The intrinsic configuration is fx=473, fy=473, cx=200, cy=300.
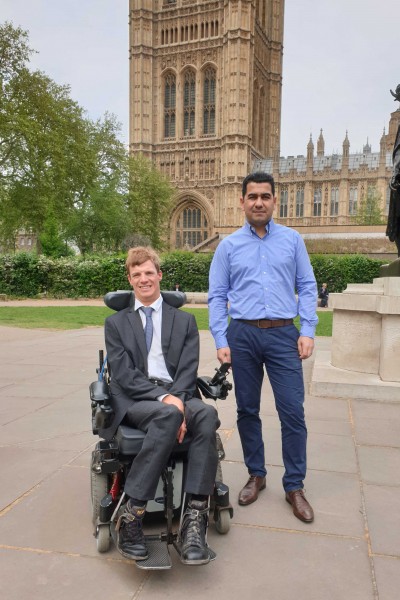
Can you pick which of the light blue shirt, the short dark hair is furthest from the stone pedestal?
the short dark hair

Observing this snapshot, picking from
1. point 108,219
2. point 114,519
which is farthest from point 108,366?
point 108,219

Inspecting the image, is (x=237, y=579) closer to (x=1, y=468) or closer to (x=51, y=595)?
(x=51, y=595)

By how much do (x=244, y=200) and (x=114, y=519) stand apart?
197 centimetres

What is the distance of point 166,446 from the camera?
7.36 feet

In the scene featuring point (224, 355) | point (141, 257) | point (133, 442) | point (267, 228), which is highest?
point (267, 228)

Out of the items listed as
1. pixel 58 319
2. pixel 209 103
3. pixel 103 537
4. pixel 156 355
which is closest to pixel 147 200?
pixel 209 103

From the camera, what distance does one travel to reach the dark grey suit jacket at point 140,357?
254cm

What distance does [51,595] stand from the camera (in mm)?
1995

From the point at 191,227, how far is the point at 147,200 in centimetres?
1958

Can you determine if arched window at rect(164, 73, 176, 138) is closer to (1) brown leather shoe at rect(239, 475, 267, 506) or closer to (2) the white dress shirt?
(2) the white dress shirt

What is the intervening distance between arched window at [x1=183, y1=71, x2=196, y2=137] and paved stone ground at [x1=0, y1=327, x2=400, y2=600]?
60.3 meters

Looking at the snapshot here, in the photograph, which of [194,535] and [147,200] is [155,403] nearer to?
[194,535]

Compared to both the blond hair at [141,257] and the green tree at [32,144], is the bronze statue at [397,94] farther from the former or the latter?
the green tree at [32,144]

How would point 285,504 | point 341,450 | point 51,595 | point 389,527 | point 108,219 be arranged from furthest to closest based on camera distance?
1. point 108,219
2. point 341,450
3. point 285,504
4. point 389,527
5. point 51,595
